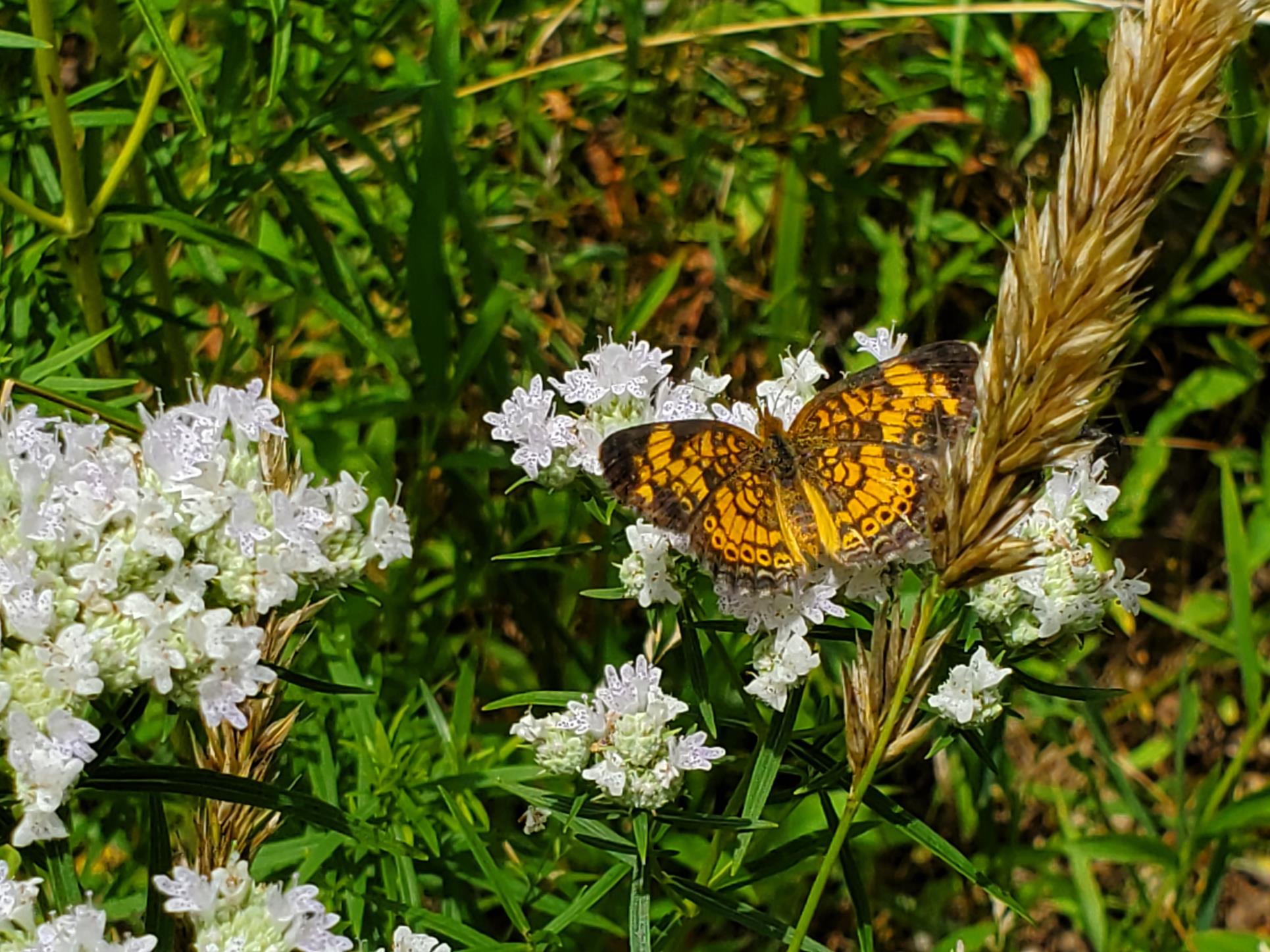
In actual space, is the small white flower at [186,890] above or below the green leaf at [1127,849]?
above

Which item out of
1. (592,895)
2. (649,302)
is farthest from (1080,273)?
(649,302)

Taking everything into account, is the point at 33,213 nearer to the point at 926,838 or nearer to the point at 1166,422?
the point at 926,838

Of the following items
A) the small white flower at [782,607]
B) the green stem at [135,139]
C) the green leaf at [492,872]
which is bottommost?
the green leaf at [492,872]

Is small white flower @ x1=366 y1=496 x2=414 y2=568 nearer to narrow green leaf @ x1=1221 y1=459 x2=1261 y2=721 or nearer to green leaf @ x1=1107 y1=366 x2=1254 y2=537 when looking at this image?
narrow green leaf @ x1=1221 y1=459 x2=1261 y2=721

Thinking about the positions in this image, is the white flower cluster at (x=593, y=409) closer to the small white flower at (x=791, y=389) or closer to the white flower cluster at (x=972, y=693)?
the small white flower at (x=791, y=389)

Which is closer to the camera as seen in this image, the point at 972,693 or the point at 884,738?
the point at 884,738

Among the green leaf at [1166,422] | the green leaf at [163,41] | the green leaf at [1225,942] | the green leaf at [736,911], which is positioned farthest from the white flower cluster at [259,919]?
the green leaf at [1166,422]

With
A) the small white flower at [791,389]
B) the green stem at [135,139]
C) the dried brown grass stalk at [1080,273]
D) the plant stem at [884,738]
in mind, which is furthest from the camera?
the green stem at [135,139]
